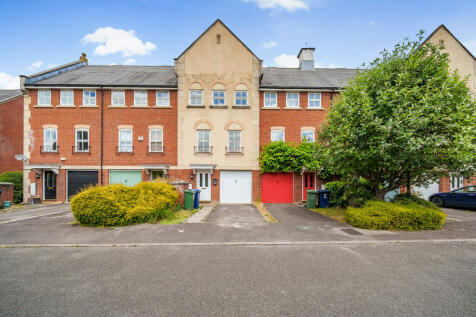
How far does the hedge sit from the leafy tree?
7866 mm

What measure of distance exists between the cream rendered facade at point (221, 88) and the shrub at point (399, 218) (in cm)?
833

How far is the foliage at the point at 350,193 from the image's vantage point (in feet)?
35.9

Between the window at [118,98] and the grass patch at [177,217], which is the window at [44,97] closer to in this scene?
the window at [118,98]

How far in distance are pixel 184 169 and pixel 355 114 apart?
11204mm

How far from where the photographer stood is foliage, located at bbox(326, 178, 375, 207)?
35.9ft

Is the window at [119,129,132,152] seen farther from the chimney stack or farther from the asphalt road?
the chimney stack

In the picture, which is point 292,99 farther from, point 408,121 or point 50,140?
point 50,140

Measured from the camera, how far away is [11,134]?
18.5 metres

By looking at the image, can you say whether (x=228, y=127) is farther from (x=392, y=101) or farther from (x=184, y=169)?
(x=392, y=101)

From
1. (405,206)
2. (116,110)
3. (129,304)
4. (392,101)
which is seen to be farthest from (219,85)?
(129,304)

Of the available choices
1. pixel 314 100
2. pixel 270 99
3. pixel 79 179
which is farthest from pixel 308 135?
pixel 79 179

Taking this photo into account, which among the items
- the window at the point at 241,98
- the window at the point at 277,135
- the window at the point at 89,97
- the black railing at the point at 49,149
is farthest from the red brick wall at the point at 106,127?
the window at the point at 277,135

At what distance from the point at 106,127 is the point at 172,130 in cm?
482

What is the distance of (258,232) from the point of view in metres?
7.53
